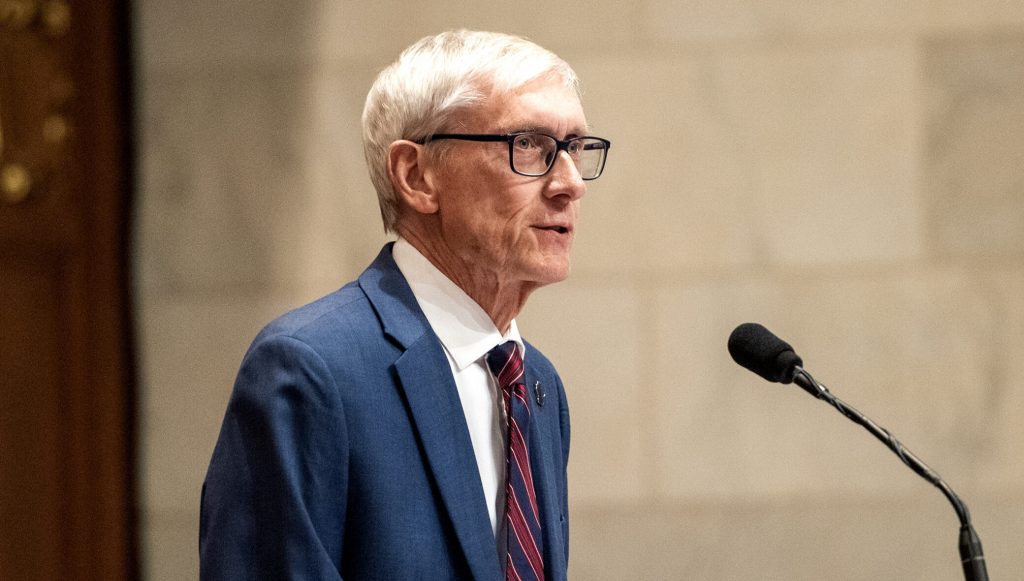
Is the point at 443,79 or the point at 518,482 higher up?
the point at 443,79

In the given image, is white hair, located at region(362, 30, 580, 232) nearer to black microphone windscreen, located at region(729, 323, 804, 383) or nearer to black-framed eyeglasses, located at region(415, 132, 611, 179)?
black-framed eyeglasses, located at region(415, 132, 611, 179)

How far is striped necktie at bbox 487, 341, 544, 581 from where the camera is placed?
1.70 meters

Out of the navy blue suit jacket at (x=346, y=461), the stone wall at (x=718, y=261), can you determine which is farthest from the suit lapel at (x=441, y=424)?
the stone wall at (x=718, y=261)

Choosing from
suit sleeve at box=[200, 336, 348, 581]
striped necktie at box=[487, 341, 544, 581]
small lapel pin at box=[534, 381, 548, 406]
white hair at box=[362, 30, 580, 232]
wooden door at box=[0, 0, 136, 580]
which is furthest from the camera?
wooden door at box=[0, 0, 136, 580]

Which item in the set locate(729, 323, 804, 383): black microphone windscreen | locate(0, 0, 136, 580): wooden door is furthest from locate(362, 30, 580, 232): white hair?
locate(0, 0, 136, 580): wooden door

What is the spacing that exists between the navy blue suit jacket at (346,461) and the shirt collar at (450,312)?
1.7 inches

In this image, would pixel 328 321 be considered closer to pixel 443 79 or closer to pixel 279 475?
pixel 279 475

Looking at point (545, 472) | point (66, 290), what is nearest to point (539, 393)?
point (545, 472)

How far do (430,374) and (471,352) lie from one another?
0.11 m

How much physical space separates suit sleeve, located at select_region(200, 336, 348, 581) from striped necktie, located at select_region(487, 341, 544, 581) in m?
0.29

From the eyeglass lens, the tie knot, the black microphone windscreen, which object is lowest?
the tie knot

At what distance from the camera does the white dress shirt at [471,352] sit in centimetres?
176

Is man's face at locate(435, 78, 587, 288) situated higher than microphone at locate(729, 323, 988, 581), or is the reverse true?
man's face at locate(435, 78, 587, 288)

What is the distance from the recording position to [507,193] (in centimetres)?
181
